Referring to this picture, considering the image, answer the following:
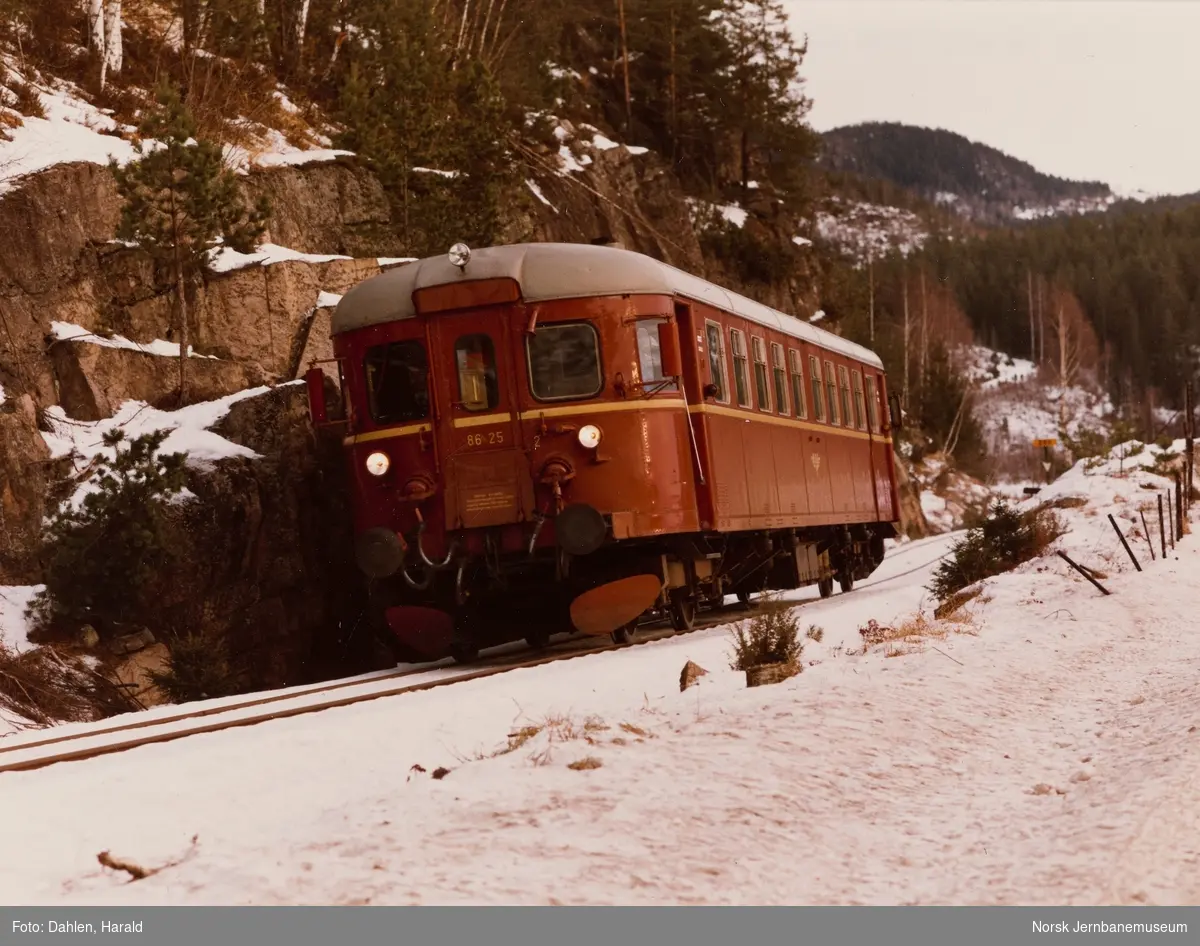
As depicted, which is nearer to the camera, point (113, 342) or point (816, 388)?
point (113, 342)

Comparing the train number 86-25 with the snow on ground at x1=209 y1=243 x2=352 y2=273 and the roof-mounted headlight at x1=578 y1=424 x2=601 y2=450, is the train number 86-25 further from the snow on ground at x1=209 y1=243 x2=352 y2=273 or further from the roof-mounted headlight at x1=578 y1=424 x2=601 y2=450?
the snow on ground at x1=209 y1=243 x2=352 y2=273

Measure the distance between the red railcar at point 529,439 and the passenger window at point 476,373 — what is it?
13mm

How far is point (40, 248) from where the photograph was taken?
60.4 feet

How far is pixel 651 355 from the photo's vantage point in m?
14.0

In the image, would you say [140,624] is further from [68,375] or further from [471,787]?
[471,787]

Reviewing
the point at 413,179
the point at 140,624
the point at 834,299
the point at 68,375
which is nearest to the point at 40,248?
the point at 68,375

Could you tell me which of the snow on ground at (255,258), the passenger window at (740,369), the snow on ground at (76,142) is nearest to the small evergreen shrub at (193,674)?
the passenger window at (740,369)

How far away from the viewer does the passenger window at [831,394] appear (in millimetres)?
20266

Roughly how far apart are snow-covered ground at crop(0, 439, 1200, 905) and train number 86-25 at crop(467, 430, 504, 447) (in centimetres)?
286

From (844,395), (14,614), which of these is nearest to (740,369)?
(844,395)

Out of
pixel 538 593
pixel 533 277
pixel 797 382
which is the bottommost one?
pixel 538 593

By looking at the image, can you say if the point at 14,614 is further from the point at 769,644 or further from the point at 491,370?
the point at 769,644

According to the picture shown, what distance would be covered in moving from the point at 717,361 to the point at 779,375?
262 centimetres

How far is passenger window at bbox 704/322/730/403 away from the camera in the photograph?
1495 cm
